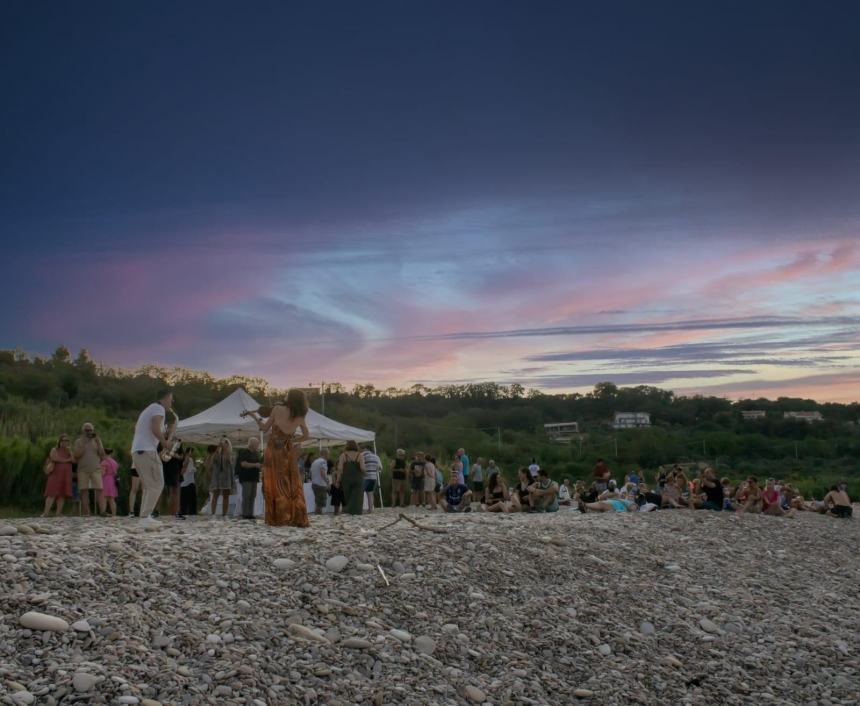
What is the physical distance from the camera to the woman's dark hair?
36.6ft

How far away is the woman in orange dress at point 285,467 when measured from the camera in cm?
1114

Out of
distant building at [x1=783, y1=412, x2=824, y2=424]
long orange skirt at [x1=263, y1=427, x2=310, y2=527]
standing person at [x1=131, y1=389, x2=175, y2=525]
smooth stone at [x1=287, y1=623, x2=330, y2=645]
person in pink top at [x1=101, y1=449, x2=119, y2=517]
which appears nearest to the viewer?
smooth stone at [x1=287, y1=623, x2=330, y2=645]

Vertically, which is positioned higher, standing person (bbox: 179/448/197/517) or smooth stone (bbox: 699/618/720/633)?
standing person (bbox: 179/448/197/517)

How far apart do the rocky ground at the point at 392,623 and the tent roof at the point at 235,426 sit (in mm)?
10013

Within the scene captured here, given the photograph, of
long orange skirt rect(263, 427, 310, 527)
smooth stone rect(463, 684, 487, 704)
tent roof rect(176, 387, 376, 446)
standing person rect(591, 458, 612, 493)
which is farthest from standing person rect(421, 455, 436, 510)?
smooth stone rect(463, 684, 487, 704)

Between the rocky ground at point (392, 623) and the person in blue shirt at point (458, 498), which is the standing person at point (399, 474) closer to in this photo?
the person in blue shirt at point (458, 498)

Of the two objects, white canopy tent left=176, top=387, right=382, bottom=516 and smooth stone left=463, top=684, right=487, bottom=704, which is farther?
white canopy tent left=176, top=387, right=382, bottom=516

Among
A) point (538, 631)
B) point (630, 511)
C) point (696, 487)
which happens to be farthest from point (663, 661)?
point (696, 487)

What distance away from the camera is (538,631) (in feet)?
26.6

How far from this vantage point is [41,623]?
20.3ft

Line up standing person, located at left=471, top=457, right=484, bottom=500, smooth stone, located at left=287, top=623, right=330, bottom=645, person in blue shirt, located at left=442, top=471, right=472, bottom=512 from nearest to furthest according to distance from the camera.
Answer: smooth stone, located at left=287, top=623, right=330, bottom=645
person in blue shirt, located at left=442, top=471, right=472, bottom=512
standing person, located at left=471, top=457, right=484, bottom=500

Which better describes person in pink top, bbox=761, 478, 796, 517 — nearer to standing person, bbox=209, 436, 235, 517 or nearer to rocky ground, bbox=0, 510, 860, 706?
rocky ground, bbox=0, 510, 860, 706

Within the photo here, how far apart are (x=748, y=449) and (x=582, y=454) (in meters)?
11.0

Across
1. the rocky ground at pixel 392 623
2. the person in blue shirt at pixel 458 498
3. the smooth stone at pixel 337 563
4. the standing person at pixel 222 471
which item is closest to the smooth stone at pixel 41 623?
the rocky ground at pixel 392 623
